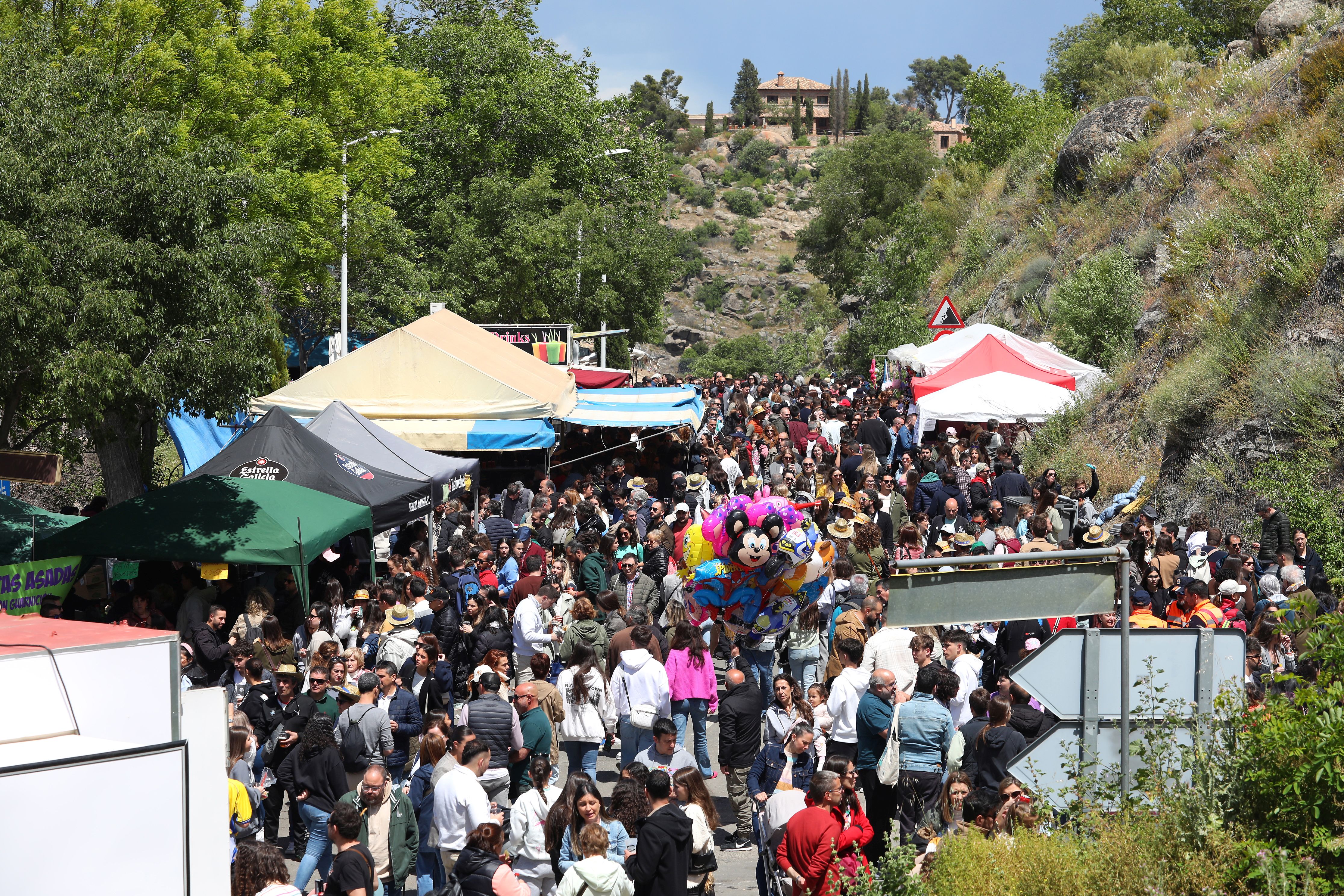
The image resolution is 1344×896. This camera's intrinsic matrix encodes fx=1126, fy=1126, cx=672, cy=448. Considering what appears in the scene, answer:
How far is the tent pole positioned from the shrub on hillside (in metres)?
17.5

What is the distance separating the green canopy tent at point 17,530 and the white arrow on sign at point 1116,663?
10.1m

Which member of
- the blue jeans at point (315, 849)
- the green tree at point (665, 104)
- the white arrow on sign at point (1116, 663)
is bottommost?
the blue jeans at point (315, 849)

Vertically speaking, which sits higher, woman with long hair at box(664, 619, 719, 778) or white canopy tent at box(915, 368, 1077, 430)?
white canopy tent at box(915, 368, 1077, 430)

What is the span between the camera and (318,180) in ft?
64.7

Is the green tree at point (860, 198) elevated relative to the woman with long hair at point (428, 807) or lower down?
elevated

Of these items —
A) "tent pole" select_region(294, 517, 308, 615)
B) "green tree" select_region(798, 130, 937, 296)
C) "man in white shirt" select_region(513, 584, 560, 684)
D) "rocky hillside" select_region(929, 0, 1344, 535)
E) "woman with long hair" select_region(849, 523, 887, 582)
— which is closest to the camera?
"man in white shirt" select_region(513, 584, 560, 684)

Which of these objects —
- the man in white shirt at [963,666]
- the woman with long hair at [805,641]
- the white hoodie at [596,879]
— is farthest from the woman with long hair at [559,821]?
the woman with long hair at [805,641]

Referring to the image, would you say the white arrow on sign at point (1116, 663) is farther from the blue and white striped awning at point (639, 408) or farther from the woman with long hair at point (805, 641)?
the blue and white striped awning at point (639, 408)

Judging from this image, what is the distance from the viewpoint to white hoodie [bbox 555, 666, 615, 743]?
894 centimetres

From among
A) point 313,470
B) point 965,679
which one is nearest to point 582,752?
point 965,679

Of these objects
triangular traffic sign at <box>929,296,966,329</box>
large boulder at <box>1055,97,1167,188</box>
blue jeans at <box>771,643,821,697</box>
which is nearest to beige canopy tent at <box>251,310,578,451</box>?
triangular traffic sign at <box>929,296,966,329</box>

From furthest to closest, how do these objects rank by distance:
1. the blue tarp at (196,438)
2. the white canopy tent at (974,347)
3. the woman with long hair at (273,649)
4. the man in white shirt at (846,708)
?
the white canopy tent at (974,347)
the blue tarp at (196,438)
the woman with long hair at (273,649)
the man in white shirt at (846,708)

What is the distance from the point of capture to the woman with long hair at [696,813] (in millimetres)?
6625

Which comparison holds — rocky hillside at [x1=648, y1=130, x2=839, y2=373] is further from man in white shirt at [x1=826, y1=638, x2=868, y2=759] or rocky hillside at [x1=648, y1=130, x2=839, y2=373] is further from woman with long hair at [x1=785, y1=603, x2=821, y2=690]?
man in white shirt at [x1=826, y1=638, x2=868, y2=759]
